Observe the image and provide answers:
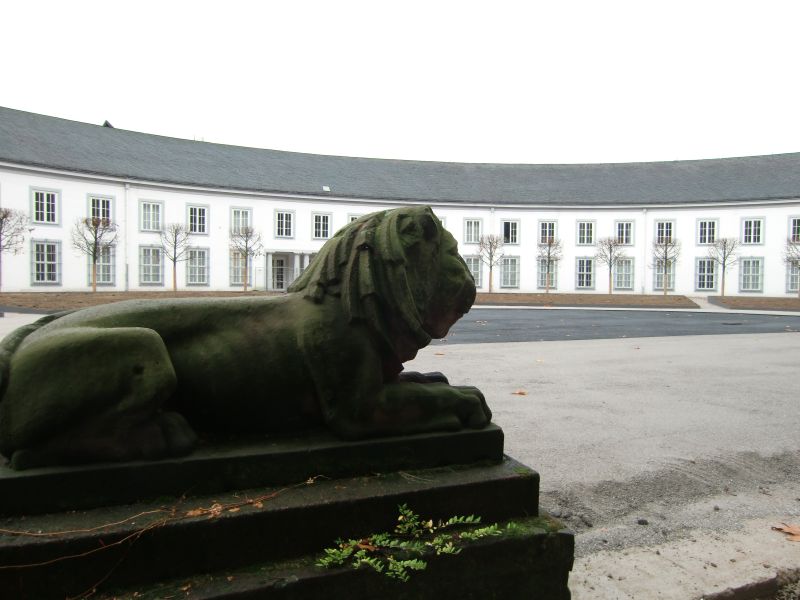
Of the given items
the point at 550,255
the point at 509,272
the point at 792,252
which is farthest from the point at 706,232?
the point at 509,272

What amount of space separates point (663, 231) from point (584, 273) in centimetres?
582

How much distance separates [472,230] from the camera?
127 ft

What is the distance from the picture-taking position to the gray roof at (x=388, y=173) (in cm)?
2998

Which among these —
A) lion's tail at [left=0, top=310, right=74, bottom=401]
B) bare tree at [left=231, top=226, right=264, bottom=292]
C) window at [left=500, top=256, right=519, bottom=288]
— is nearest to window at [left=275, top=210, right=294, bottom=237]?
bare tree at [left=231, top=226, right=264, bottom=292]

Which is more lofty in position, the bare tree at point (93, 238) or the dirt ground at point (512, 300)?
the bare tree at point (93, 238)

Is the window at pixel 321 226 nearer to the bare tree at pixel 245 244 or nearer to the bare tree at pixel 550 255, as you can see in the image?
the bare tree at pixel 245 244

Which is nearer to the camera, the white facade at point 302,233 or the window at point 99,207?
the white facade at point 302,233

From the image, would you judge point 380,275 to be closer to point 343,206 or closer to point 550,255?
point 343,206

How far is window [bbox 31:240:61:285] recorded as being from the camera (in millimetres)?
27094

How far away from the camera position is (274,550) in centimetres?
183

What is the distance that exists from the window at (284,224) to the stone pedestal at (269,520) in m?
33.8

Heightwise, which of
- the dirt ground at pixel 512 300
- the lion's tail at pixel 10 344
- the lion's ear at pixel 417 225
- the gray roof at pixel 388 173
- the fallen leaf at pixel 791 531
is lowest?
the fallen leaf at pixel 791 531

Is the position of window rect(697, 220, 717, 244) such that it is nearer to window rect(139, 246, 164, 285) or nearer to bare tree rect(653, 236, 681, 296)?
bare tree rect(653, 236, 681, 296)

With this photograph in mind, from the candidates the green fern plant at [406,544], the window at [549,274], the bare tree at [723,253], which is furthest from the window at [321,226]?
the green fern plant at [406,544]
